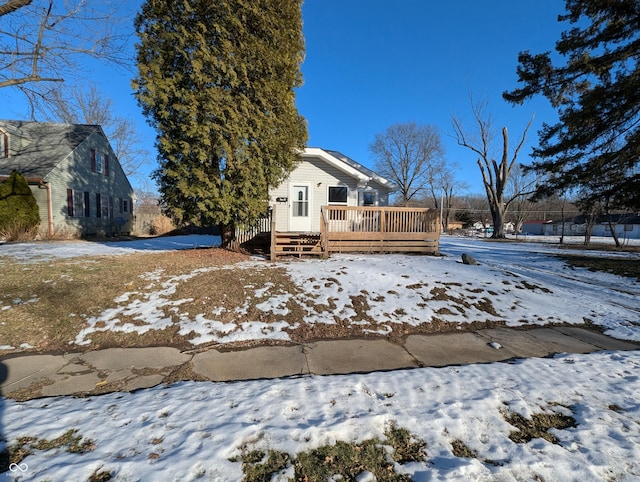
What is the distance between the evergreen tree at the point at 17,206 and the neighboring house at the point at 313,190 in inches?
470

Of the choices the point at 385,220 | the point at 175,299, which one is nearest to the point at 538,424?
the point at 175,299

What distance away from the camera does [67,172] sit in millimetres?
16672

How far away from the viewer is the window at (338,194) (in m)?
12.3

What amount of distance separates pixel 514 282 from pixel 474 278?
3.07 ft

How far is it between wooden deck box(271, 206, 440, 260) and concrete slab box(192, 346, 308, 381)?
557cm

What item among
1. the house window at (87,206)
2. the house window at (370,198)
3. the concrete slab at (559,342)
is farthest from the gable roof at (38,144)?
the concrete slab at (559,342)

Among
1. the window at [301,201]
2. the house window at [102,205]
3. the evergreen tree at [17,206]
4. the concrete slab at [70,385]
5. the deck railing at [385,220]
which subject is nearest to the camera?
the concrete slab at [70,385]

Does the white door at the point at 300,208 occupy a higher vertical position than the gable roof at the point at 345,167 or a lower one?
lower

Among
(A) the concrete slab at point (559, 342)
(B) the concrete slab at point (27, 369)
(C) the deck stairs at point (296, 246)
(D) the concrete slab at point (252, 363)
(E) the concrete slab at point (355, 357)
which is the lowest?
(A) the concrete slab at point (559, 342)

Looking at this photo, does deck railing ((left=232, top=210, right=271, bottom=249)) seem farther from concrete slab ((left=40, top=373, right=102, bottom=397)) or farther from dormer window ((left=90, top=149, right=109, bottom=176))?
dormer window ((left=90, top=149, right=109, bottom=176))

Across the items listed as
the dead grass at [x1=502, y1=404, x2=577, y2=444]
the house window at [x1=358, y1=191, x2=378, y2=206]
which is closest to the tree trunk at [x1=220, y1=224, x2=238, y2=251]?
the house window at [x1=358, y1=191, x2=378, y2=206]

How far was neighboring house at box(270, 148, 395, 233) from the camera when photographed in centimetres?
1188

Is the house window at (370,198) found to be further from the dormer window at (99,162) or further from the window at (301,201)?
the dormer window at (99,162)

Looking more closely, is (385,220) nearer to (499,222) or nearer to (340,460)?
(340,460)
